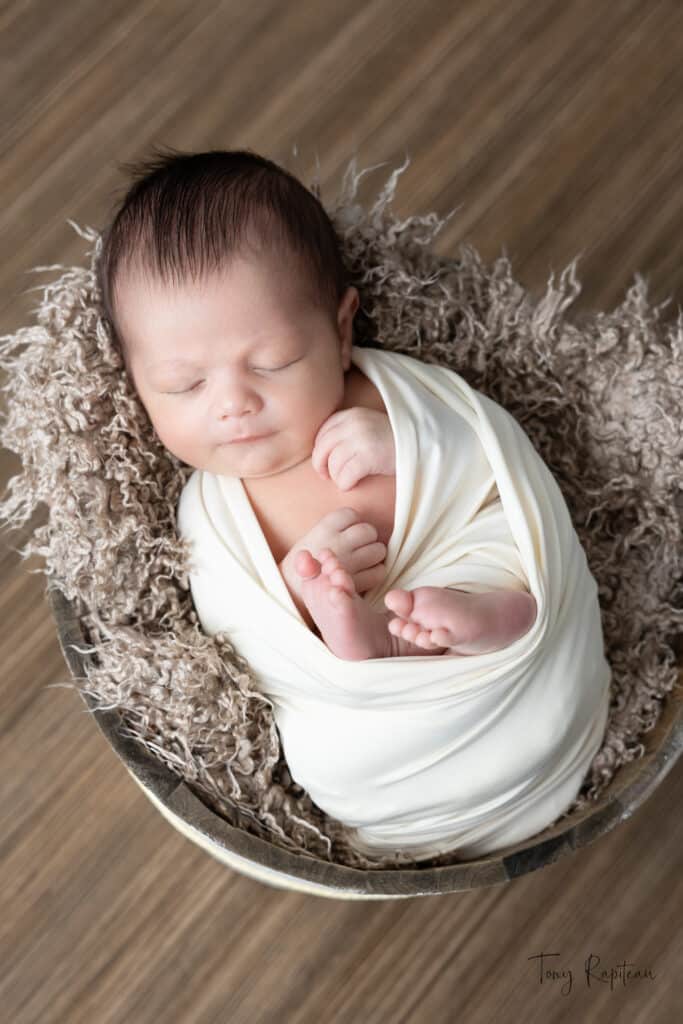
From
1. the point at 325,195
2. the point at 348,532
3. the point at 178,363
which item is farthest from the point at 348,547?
the point at 325,195

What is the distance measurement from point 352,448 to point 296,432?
54 millimetres

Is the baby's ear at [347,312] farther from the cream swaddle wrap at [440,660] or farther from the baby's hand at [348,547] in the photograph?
the baby's hand at [348,547]

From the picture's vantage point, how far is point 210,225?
3.12 feet

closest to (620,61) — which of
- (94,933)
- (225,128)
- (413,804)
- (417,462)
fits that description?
(225,128)

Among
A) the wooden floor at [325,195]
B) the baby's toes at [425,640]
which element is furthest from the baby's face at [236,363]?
the wooden floor at [325,195]

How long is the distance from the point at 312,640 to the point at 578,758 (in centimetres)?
29

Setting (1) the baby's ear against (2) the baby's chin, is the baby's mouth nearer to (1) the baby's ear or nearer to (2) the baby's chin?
(2) the baby's chin

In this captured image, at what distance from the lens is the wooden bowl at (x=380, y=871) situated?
3.01 ft

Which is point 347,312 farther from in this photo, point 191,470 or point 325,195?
point 325,195

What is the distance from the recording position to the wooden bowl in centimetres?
92

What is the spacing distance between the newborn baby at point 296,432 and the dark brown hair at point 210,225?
1 cm

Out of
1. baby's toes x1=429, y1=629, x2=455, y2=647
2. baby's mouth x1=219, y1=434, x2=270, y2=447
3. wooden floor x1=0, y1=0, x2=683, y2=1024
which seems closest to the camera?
baby's toes x1=429, y1=629, x2=455, y2=647

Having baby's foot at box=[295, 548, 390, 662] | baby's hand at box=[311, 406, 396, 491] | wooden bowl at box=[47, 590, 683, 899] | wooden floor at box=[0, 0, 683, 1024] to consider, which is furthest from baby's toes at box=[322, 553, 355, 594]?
wooden floor at box=[0, 0, 683, 1024]

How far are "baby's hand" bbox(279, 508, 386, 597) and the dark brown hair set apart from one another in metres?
0.20
